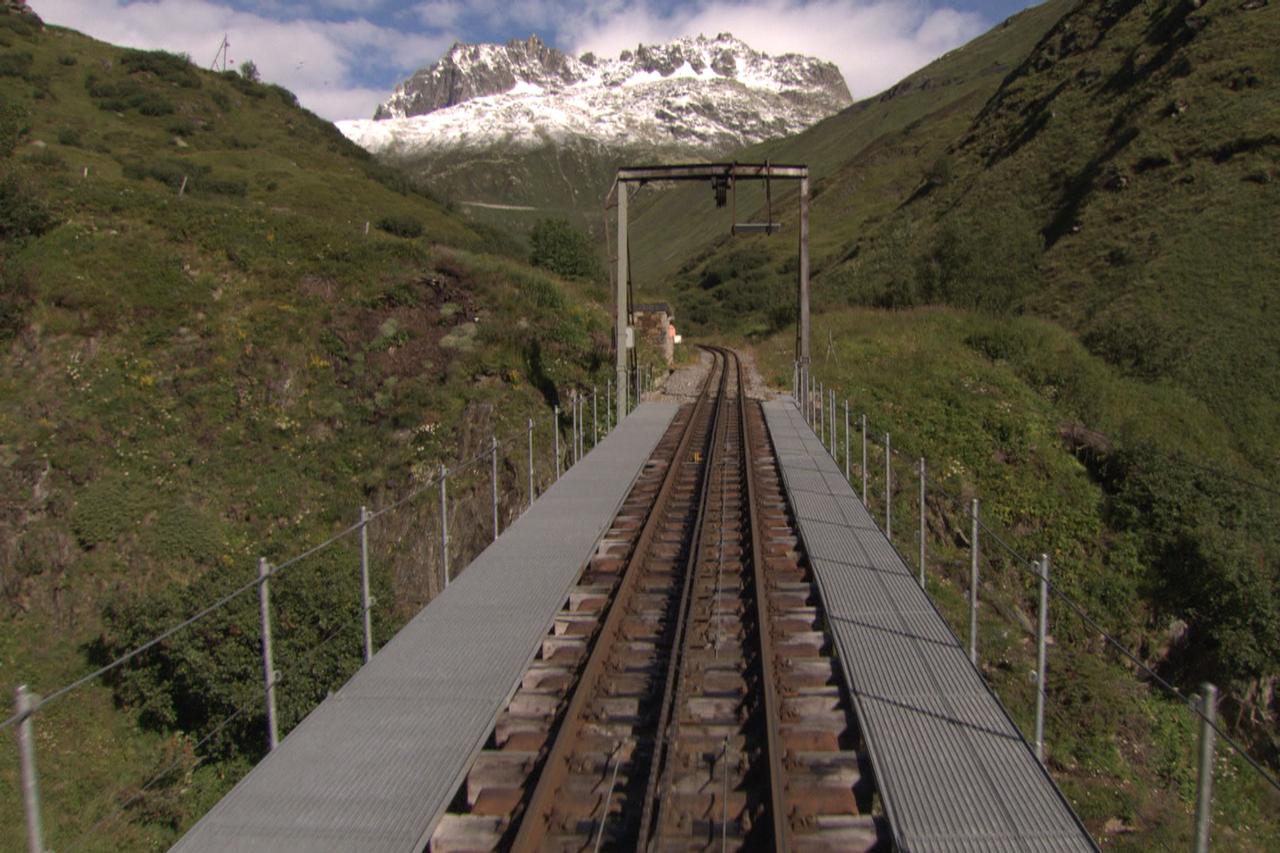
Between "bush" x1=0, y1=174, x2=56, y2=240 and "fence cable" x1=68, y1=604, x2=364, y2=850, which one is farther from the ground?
"bush" x1=0, y1=174, x2=56, y2=240

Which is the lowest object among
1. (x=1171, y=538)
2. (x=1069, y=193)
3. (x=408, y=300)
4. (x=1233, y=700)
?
(x=1233, y=700)

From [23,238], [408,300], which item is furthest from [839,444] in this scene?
[23,238]

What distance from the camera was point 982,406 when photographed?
833 inches

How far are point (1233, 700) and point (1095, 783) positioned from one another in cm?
504

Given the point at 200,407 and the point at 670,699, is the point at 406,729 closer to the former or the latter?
the point at 670,699

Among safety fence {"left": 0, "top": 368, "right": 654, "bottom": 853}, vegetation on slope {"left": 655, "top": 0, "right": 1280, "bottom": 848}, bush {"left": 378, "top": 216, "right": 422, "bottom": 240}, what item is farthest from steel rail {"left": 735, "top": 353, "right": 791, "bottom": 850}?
bush {"left": 378, "top": 216, "right": 422, "bottom": 240}

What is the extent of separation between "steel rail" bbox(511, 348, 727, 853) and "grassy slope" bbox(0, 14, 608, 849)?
3.49 meters

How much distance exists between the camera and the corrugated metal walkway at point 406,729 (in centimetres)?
Answer: 430

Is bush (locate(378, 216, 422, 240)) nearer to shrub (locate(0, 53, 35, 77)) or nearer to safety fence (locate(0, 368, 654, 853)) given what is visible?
safety fence (locate(0, 368, 654, 853))

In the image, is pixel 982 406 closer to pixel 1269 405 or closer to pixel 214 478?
pixel 1269 405

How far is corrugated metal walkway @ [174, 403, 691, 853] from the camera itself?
4.30 metres

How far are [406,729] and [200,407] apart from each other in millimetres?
14905

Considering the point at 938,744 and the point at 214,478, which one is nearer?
the point at 938,744

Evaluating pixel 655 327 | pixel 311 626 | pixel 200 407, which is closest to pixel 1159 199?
pixel 655 327
